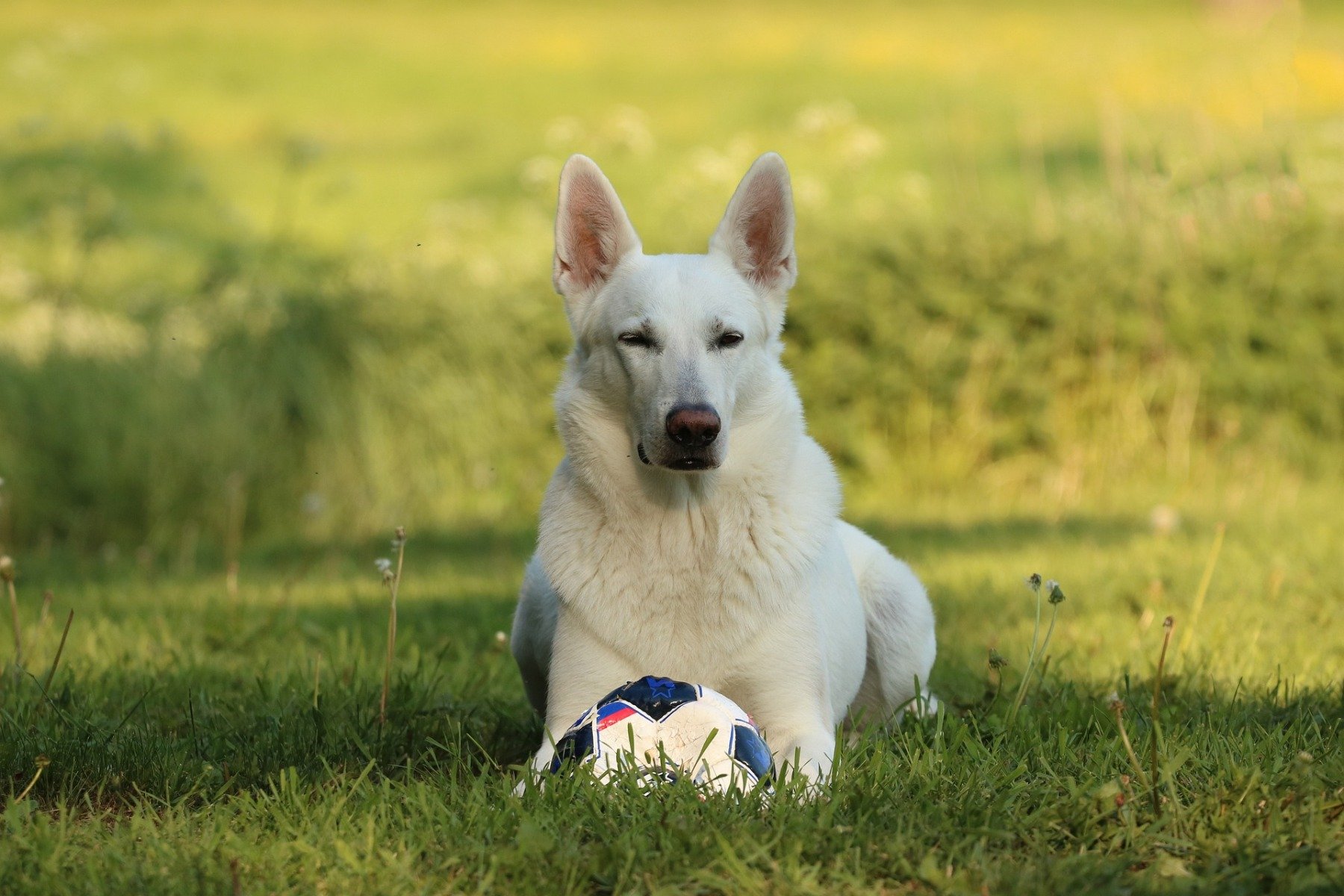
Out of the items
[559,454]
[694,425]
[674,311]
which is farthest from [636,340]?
[559,454]

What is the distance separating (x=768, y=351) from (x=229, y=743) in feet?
6.06

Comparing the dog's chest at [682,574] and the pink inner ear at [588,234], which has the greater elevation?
the pink inner ear at [588,234]

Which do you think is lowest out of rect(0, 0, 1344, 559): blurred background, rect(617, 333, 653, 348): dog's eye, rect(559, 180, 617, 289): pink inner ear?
rect(0, 0, 1344, 559): blurred background

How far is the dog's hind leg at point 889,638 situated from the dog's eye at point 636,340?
104 cm

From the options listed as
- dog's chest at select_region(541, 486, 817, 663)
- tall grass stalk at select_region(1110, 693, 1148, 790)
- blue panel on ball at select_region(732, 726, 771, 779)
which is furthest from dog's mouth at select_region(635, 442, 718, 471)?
tall grass stalk at select_region(1110, 693, 1148, 790)

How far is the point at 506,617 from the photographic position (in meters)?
5.86

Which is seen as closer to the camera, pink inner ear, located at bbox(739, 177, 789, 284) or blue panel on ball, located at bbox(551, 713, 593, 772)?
blue panel on ball, located at bbox(551, 713, 593, 772)

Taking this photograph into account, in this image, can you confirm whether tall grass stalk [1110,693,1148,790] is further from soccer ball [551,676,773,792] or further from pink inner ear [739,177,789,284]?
pink inner ear [739,177,789,284]

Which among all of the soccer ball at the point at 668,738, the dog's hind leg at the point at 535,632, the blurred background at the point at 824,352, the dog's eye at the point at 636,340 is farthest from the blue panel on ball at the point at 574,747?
the blurred background at the point at 824,352

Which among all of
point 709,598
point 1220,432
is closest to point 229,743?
point 709,598

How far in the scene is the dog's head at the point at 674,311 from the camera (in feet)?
11.6

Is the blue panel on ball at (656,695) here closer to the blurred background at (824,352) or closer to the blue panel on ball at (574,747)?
the blue panel on ball at (574,747)

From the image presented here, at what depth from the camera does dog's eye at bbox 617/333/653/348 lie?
367 centimetres

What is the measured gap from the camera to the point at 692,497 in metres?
3.72
